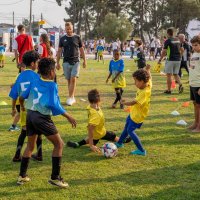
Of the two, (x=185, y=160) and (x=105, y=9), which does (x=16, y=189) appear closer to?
(x=185, y=160)

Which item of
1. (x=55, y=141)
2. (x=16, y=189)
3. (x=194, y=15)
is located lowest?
(x=16, y=189)

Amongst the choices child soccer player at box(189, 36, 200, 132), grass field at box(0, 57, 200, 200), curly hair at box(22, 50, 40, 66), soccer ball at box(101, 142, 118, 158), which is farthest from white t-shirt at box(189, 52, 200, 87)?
curly hair at box(22, 50, 40, 66)

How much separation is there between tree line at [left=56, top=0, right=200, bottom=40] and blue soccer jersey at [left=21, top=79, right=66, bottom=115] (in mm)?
56934

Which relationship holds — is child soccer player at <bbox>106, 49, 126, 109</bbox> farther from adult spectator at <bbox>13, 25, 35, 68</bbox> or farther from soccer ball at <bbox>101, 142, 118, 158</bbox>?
soccer ball at <bbox>101, 142, 118, 158</bbox>

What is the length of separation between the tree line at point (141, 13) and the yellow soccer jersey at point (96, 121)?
55.4 meters

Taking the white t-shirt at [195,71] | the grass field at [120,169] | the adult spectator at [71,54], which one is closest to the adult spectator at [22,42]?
the adult spectator at [71,54]

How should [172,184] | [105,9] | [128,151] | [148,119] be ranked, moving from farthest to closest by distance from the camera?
[105,9], [148,119], [128,151], [172,184]

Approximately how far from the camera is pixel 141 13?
217 feet

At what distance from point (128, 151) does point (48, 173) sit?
152cm

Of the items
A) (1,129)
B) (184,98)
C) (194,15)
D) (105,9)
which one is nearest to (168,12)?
(194,15)

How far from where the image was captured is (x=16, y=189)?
4.41 meters

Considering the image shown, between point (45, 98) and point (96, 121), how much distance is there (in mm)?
1679

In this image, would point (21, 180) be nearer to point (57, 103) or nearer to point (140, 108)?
point (57, 103)

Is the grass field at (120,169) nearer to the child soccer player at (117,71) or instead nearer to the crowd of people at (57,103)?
the crowd of people at (57,103)
